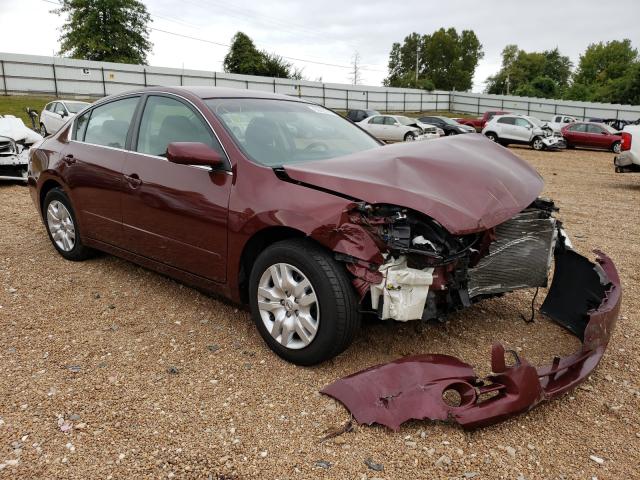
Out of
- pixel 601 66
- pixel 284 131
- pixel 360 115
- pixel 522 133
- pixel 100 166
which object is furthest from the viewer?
pixel 601 66

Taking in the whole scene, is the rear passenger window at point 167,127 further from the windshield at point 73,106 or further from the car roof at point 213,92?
the windshield at point 73,106

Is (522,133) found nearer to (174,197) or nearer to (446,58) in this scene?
(174,197)

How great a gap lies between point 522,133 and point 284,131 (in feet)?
71.2

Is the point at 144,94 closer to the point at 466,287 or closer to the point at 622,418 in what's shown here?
the point at 466,287

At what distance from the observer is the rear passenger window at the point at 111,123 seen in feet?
13.5

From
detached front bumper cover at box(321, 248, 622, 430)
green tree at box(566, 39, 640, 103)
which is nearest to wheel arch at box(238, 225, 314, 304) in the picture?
detached front bumper cover at box(321, 248, 622, 430)

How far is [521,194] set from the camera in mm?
3078

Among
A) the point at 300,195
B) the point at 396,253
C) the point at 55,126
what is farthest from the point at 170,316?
the point at 55,126

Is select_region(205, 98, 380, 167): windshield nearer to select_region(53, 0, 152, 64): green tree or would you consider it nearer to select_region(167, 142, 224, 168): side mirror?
select_region(167, 142, 224, 168): side mirror

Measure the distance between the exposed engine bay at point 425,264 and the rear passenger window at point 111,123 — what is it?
2.32 metres

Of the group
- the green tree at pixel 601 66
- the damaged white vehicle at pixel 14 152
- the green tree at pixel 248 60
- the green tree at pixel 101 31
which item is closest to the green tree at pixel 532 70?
the green tree at pixel 601 66

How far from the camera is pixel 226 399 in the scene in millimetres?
2740

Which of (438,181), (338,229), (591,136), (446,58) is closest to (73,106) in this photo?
(338,229)

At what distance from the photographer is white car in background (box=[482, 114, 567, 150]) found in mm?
22609
